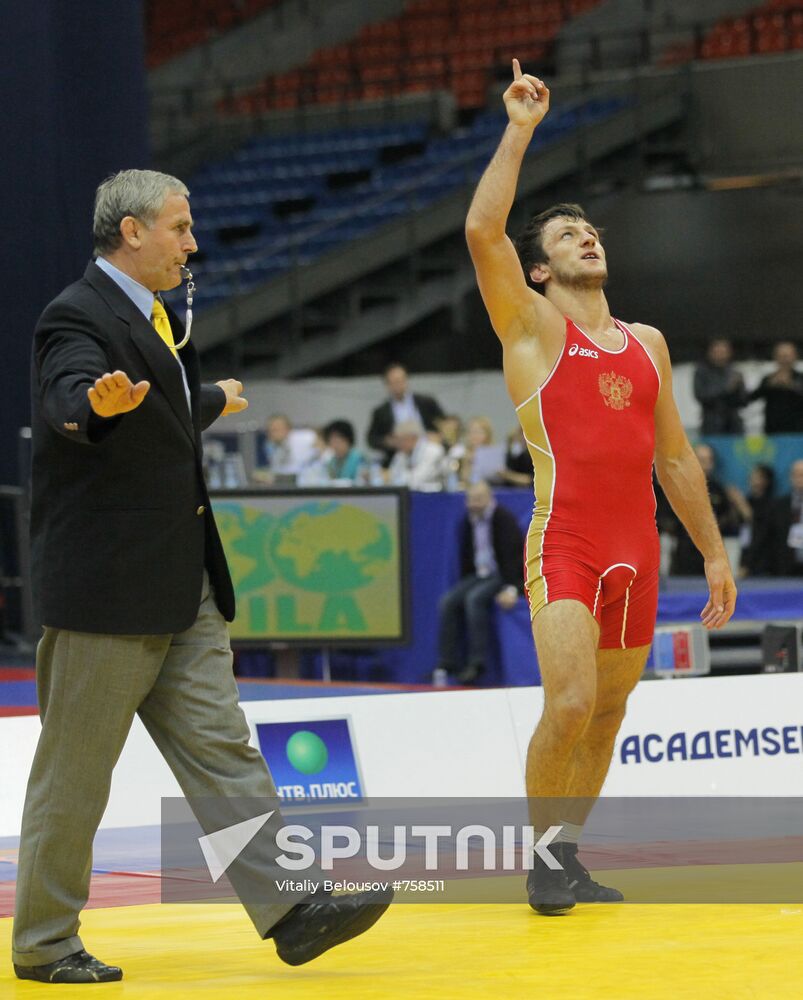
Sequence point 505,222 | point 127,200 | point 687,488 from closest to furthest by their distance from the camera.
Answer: point 127,200, point 505,222, point 687,488

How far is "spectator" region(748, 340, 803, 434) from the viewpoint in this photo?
14133 millimetres

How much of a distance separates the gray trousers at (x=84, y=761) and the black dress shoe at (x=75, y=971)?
2 centimetres

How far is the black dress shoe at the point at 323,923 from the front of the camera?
12.9ft

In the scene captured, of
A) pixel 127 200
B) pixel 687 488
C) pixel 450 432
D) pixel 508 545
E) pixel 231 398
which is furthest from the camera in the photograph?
pixel 450 432

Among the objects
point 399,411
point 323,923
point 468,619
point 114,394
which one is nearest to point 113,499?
point 114,394

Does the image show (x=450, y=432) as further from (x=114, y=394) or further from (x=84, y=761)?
(x=114, y=394)

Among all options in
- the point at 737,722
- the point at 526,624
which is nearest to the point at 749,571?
the point at 526,624

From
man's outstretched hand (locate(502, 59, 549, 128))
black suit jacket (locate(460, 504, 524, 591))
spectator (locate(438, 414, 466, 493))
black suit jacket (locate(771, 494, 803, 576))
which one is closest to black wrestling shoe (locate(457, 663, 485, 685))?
black suit jacket (locate(460, 504, 524, 591))

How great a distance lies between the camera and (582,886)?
4977 mm

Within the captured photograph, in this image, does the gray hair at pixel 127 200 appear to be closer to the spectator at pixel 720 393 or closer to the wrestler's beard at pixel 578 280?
the wrestler's beard at pixel 578 280

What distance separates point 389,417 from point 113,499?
10.4 metres

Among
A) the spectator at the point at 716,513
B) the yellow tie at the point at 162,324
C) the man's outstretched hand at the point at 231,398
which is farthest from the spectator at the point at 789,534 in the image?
the yellow tie at the point at 162,324

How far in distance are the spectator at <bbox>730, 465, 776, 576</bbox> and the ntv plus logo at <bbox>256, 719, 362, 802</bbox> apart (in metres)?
6.22

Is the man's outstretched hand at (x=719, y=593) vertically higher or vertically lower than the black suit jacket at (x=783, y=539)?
higher
